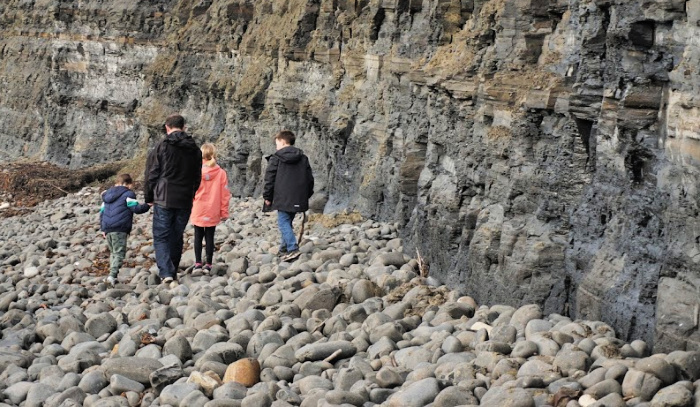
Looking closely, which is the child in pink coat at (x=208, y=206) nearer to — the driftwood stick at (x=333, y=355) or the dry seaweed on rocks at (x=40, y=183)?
the driftwood stick at (x=333, y=355)

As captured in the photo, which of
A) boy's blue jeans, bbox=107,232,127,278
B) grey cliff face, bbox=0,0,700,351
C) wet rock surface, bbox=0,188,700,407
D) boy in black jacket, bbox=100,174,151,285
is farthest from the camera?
boy's blue jeans, bbox=107,232,127,278

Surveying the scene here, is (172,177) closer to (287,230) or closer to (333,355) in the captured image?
(287,230)

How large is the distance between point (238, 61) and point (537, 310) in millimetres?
13568

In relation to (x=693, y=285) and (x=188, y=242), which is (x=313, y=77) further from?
(x=693, y=285)

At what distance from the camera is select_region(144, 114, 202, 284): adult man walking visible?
9484mm

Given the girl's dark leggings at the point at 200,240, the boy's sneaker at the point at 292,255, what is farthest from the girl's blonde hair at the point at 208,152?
the boy's sneaker at the point at 292,255

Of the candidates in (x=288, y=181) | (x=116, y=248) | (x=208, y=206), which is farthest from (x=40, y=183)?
(x=288, y=181)

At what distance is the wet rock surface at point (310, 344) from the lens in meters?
5.54

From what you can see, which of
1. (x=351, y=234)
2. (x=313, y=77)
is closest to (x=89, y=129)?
(x=313, y=77)

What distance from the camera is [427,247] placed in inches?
376

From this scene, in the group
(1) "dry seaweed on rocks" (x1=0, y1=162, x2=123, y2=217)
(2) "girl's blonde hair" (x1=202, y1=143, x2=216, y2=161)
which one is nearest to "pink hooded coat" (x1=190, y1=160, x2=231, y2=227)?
(2) "girl's blonde hair" (x1=202, y1=143, x2=216, y2=161)

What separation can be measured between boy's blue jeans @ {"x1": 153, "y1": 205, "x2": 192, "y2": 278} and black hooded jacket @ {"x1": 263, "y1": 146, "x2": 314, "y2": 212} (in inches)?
41.5

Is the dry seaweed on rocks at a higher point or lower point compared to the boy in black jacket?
lower

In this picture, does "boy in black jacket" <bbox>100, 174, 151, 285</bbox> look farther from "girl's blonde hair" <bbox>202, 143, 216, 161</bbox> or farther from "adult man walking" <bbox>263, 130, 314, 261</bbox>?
"adult man walking" <bbox>263, 130, 314, 261</bbox>
